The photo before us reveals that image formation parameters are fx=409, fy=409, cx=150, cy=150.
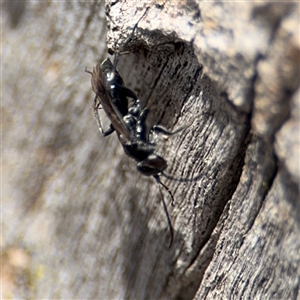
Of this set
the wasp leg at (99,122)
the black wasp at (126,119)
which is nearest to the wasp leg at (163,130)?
the black wasp at (126,119)

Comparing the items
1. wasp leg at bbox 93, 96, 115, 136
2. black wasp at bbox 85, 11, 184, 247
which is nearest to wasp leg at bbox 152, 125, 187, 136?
black wasp at bbox 85, 11, 184, 247

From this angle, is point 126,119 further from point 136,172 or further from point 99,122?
point 136,172

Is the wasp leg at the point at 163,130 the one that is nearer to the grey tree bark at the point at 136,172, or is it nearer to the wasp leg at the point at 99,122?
the grey tree bark at the point at 136,172

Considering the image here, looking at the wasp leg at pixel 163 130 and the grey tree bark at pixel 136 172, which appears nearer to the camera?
the grey tree bark at pixel 136 172

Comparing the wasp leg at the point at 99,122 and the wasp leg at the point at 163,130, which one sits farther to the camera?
the wasp leg at the point at 99,122

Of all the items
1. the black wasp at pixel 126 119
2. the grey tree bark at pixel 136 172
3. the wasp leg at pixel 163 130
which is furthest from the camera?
the black wasp at pixel 126 119

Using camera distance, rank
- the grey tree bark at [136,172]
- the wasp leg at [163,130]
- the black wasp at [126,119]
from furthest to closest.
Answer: the black wasp at [126,119] < the wasp leg at [163,130] < the grey tree bark at [136,172]
